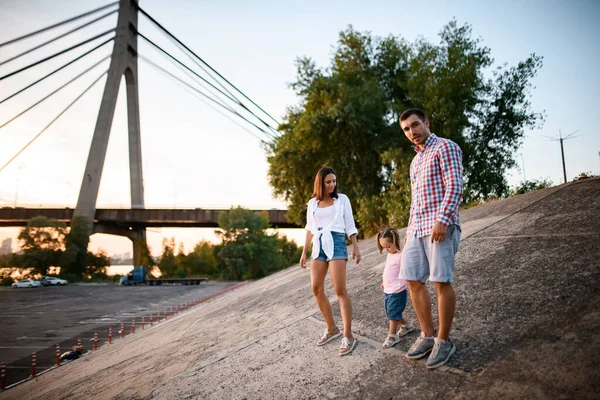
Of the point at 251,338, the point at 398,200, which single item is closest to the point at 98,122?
the point at 398,200

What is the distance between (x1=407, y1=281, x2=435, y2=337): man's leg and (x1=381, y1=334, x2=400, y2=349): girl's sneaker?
0.41 meters

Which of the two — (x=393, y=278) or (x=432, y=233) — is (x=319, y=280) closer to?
(x=393, y=278)

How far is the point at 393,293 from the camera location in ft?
10.9

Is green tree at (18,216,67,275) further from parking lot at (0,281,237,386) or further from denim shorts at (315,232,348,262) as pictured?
denim shorts at (315,232,348,262)

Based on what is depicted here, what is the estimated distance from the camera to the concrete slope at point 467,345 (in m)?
2.37

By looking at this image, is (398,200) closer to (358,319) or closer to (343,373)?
(358,319)

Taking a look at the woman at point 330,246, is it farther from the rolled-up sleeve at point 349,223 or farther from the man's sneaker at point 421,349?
the man's sneaker at point 421,349

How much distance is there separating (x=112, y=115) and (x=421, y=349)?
4207 cm

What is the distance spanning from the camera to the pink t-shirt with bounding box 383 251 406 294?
3.34 m

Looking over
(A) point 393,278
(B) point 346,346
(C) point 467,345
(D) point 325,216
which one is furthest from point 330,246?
(C) point 467,345

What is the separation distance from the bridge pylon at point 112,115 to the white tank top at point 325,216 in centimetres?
4023

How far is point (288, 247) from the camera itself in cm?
8300

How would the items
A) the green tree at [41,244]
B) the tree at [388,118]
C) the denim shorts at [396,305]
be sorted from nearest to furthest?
the denim shorts at [396,305], the tree at [388,118], the green tree at [41,244]

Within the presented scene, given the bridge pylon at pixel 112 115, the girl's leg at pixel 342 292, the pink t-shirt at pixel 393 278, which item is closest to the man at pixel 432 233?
the pink t-shirt at pixel 393 278
